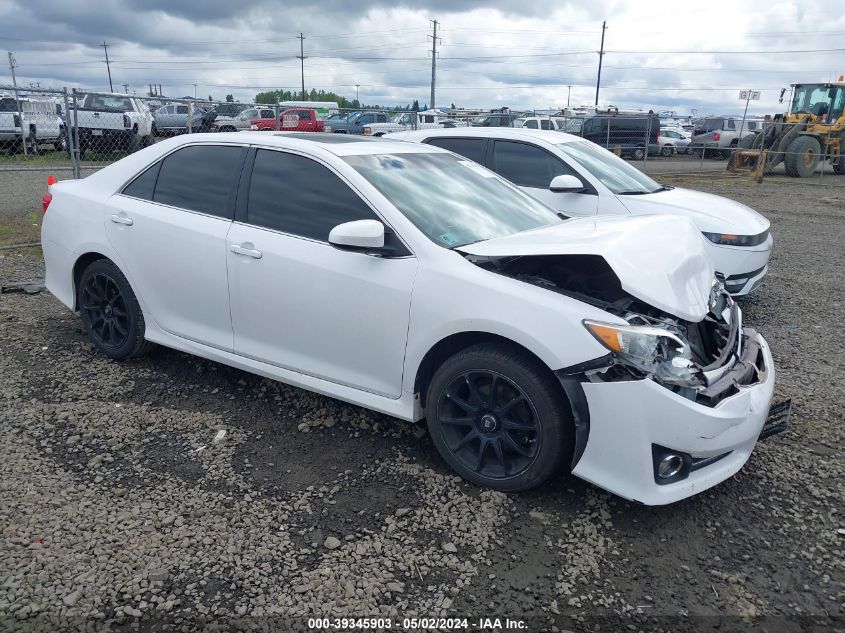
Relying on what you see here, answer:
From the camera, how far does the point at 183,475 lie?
3.34 metres

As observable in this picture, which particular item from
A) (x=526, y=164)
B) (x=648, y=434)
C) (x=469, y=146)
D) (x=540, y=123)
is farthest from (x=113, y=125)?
(x=648, y=434)

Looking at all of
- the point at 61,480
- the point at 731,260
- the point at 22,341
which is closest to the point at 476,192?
the point at 61,480

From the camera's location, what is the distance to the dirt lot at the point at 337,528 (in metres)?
2.49

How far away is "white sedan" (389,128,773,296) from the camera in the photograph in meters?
6.00

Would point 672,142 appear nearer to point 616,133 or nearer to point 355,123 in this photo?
point 616,133

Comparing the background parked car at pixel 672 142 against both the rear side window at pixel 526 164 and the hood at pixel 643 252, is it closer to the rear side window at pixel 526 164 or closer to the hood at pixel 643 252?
the rear side window at pixel 526 164

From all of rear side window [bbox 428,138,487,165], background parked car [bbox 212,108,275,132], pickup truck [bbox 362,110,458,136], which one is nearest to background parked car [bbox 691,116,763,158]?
pickup truck [bbox 362,110,458,136]

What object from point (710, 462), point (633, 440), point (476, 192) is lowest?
point (710, 462)

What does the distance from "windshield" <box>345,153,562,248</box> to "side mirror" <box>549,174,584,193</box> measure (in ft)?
6.63

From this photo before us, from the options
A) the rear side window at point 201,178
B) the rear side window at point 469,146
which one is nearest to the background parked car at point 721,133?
the rear side window at point 469,146

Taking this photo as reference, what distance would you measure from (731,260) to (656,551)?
3.88m

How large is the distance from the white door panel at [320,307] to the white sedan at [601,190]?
330 cm

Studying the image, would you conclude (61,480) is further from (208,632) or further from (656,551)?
(656,551)

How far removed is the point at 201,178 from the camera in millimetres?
4145
